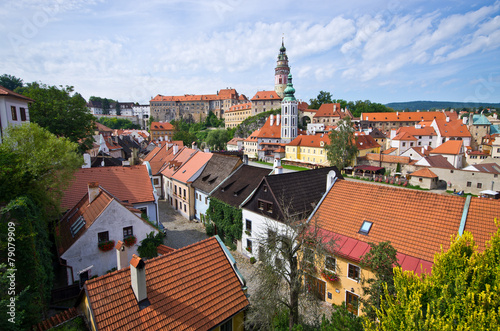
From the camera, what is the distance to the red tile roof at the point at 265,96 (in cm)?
12257

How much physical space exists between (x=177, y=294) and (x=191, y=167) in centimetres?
2341

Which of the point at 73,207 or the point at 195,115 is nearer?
the point at 73,207

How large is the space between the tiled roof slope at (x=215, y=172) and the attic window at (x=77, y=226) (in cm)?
1181

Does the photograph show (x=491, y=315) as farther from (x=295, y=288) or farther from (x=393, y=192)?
(x=393, y=192)

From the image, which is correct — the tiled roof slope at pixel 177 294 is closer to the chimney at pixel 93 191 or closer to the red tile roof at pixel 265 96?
the chimney at pixel 93 191

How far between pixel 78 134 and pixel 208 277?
29.7m

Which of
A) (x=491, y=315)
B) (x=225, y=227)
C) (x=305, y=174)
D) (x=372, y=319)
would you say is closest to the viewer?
(x=491, y=315)

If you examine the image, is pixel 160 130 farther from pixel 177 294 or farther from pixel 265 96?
pixel 177 294

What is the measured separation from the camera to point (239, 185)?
78.1ft

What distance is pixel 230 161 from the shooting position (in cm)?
2758

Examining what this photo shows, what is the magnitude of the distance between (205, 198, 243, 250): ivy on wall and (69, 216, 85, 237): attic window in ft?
34.6

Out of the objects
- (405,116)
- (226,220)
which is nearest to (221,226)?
(226,220)

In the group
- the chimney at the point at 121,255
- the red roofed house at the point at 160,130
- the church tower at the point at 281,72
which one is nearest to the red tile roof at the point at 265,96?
the church tower at the point at 281,72

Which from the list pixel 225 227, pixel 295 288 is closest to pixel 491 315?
pixel 295 288
